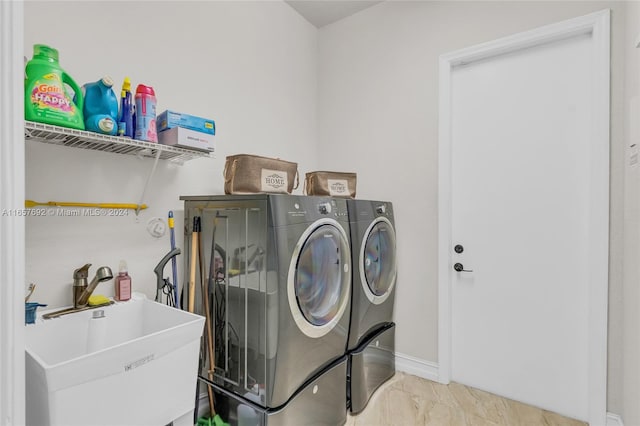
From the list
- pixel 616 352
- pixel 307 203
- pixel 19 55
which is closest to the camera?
pixel 19 55

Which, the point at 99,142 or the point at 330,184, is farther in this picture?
the point at 330,184

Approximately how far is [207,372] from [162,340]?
666mm

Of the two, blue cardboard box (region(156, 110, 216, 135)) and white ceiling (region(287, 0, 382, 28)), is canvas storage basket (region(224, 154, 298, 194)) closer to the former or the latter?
blue cardboard box (region(156, 110, 216, 135))

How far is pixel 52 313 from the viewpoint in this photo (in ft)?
4.42

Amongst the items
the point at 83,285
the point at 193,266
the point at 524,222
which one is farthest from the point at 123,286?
the point at 524,222

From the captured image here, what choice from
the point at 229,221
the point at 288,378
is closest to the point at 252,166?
the point at 229,221

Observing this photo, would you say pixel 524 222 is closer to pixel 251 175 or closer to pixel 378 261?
pixel 378 261

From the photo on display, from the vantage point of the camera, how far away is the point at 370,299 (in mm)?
2158

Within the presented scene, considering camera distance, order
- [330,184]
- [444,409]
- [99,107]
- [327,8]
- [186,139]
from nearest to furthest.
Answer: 1. [99,107]
2. [186,139]
3. [444,409]
4. [330,184]
5. [327,8]

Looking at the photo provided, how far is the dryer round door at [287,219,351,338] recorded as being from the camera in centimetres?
156

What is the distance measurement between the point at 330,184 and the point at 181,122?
39.0 inches

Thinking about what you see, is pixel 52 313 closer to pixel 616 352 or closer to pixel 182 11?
pixel 182 11

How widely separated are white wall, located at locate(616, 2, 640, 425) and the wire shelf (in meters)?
2.14

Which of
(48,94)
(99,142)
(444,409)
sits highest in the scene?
(48,94)
